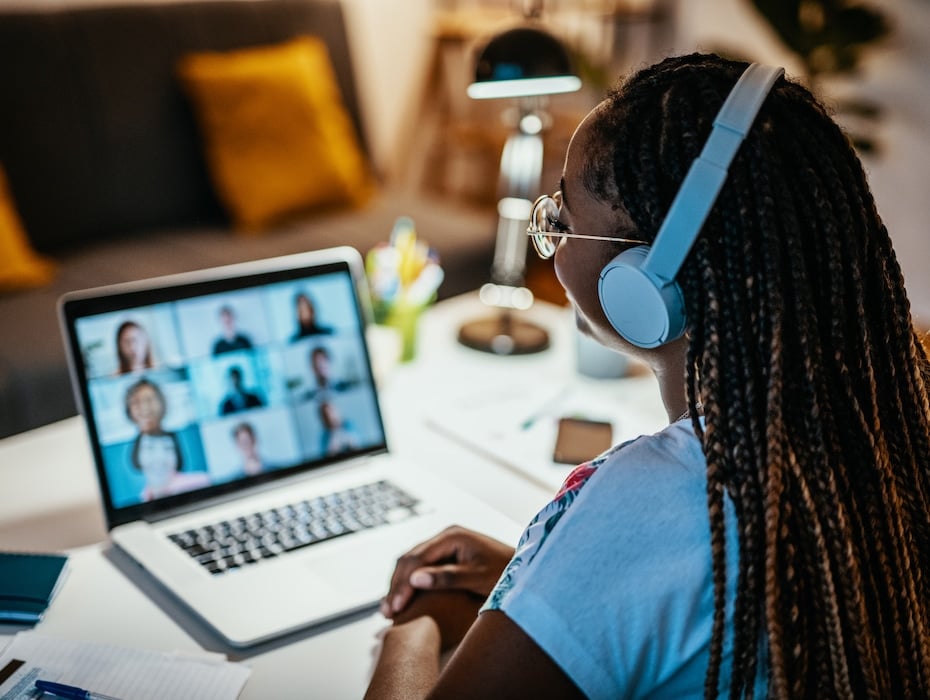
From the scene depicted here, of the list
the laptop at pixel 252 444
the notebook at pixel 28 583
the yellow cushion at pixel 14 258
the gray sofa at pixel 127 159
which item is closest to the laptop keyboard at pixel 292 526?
the laptop at pixel 252 444

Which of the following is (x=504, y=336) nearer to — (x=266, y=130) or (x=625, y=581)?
(x=625, y=581)

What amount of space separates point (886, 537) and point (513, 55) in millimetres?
1094

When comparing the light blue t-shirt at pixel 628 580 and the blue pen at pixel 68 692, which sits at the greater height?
the light blue t-shirt at pixel 628 580

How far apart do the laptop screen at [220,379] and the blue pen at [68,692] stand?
27cm

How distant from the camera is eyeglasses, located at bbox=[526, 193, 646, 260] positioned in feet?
2.71

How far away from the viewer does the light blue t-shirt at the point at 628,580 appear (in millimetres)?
618

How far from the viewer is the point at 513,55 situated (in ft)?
5.17

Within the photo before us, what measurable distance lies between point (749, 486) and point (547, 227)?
0.33 m

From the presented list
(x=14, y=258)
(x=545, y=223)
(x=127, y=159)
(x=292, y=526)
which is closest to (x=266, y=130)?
(x=127, y=159)

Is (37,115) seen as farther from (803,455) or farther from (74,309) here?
(803,455)

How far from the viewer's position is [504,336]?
1.65 m

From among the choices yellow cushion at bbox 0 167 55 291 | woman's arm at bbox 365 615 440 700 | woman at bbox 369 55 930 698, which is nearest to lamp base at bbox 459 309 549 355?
woman's arm at bbox 365 615 440 700

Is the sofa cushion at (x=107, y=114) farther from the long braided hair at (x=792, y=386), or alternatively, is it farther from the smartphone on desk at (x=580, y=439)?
the long braided hair at (x=792, y=386)

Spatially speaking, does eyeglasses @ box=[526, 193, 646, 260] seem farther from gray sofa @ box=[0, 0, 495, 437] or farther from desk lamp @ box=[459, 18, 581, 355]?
gray sofa @ box=[0, 0, 495, 437]
